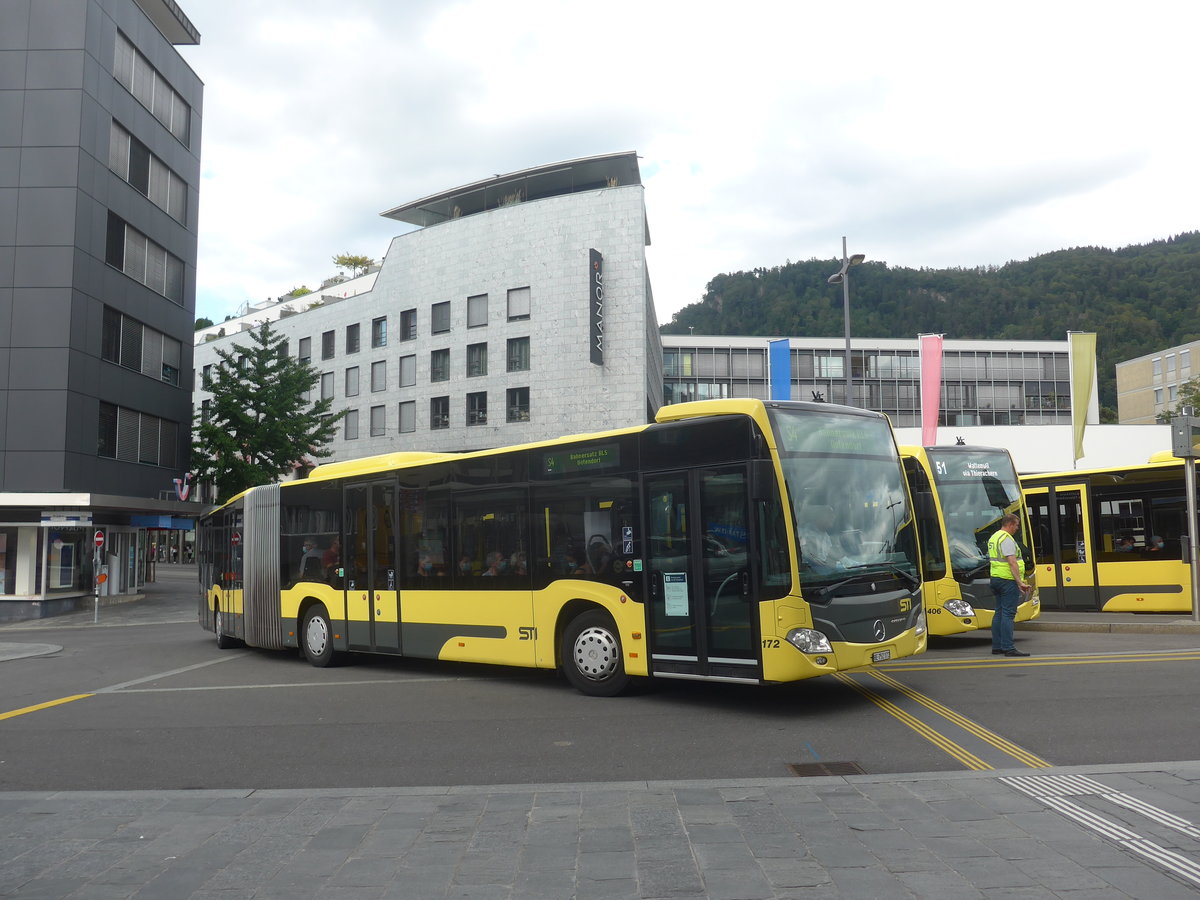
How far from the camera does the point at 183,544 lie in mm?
87125

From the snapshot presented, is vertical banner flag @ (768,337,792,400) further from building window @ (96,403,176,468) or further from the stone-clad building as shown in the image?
building window @ (96,403,176,468)

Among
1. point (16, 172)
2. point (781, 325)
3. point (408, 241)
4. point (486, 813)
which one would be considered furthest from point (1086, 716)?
point (781, 325)

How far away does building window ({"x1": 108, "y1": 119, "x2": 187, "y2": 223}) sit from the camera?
3192 centimetres

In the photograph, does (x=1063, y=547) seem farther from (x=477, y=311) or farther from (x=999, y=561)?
(x=477, y=311)

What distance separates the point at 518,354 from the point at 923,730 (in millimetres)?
38076

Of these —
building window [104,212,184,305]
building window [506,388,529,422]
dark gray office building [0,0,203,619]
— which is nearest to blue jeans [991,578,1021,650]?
dark gray office building [0,0,203,619]

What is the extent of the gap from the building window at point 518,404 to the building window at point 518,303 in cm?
332

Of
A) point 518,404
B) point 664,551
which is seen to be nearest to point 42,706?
point 664,551

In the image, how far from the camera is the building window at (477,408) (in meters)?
46.8

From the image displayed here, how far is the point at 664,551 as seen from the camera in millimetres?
10125

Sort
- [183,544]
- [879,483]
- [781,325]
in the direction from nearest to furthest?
[879,483] → [183,544] → [781,325]

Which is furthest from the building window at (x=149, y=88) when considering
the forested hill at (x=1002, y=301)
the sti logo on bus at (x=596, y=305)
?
the forested hill at (x=1002, y=301)

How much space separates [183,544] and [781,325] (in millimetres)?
64272

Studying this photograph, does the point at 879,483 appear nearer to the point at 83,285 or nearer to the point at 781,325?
the point at 83,285
